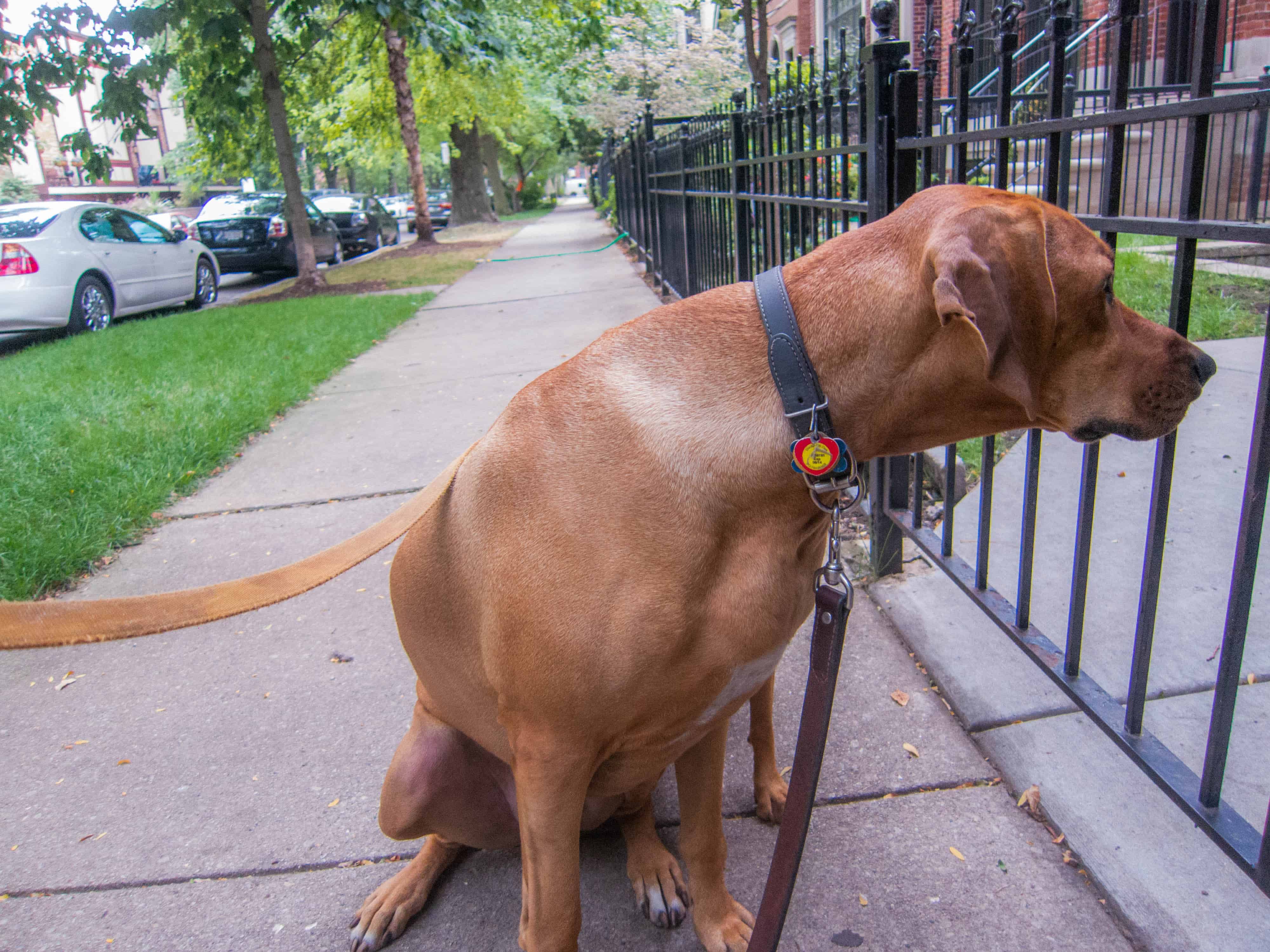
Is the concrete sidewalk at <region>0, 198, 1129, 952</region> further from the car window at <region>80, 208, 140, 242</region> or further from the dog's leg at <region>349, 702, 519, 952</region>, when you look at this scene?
the car window at <region>80, 208, 140, 242</region>

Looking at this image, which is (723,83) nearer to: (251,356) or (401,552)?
(251,356)

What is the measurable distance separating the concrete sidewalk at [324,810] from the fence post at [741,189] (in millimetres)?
2574

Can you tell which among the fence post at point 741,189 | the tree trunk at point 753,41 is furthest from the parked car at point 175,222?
the fence post at point 741,189

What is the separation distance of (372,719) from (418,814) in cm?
95

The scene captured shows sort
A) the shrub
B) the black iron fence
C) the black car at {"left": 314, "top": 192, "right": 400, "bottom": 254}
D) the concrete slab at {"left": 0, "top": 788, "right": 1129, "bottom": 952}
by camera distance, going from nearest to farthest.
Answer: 1. the black iron fence
2. the concrete slab at {"left": 0, "top": 788, "right": 1129, "bottom": 952}
3. the black car at {"left": 314, "top": 192, "right": 400, "bottom": 254}
4. the shrub

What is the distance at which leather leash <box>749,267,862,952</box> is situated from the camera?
1554 mm

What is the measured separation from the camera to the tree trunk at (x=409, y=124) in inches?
712

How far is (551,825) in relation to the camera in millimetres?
1688

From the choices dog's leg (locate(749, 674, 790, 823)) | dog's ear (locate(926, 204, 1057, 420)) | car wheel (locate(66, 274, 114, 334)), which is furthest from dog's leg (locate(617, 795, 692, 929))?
car wheel (locate(66, 274, 114, 334))

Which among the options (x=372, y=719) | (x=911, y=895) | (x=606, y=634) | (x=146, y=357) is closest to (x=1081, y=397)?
(x=606, y=634)

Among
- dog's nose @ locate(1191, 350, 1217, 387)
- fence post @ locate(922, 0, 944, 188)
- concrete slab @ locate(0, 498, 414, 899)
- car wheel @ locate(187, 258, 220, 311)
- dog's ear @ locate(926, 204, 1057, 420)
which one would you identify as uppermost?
fence post @ locate(922, 0, 944, 188)

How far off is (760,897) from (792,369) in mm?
1265

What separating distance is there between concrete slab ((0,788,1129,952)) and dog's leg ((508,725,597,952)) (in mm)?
297

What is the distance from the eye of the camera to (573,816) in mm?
1711
